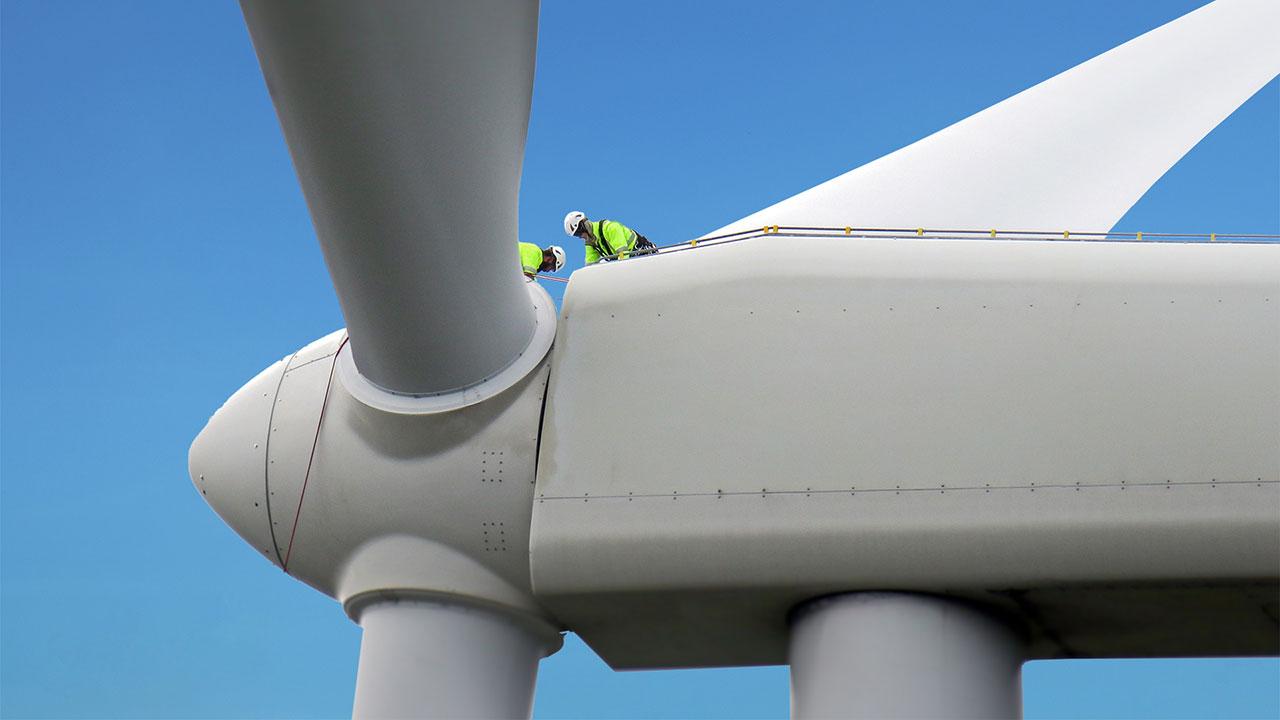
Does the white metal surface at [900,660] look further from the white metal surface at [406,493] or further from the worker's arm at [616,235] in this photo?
the worker's arm at [616,235]

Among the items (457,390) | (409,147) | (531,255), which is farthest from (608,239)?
(409,147)

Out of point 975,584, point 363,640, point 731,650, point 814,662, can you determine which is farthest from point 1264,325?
point 363,640

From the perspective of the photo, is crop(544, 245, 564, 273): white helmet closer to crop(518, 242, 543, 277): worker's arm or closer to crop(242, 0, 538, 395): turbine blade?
crop(518, 242, 543, 277): worker's arm

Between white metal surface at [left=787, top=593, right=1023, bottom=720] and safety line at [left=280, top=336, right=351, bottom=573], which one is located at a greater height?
safety line at [left=280, top=336, right=351, bottom=573]

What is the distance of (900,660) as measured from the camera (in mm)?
9219

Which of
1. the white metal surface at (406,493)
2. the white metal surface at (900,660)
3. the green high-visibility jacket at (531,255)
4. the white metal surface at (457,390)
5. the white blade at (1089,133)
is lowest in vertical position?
the white metal surface at (900,660)

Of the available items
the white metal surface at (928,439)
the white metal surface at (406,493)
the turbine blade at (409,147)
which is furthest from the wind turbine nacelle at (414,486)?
the turbine blade at (409,147)

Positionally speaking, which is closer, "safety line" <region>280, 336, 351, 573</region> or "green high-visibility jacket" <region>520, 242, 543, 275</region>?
"safety line" <region>280, 336, 351, 573</region>

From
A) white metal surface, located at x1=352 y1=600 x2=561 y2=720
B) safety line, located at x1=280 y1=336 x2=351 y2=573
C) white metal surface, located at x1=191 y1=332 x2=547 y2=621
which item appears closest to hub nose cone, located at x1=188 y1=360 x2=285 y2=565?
white metal surface, located at x1=191 y1=332 x2=547 y2=621

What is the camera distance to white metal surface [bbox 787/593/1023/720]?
357 inches

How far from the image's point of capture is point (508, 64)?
756cm

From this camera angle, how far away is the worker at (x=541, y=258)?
1302 centimetres

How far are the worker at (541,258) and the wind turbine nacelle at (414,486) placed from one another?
216 cm

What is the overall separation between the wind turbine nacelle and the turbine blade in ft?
2.17
